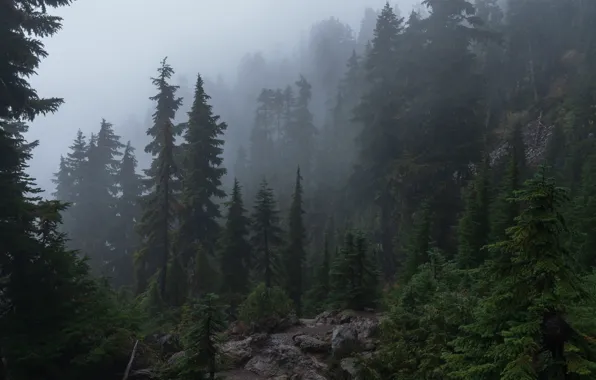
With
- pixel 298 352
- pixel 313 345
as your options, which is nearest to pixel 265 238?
pixel 313 345

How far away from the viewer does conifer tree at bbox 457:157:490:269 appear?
23.9 metres

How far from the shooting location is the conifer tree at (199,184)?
32812mm

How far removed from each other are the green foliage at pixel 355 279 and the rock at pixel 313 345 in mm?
6073

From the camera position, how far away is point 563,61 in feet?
170

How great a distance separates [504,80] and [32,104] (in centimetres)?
5328

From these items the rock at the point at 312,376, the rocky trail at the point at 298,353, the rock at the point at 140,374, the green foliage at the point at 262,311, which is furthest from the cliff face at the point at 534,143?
the rock at the point at 140,374

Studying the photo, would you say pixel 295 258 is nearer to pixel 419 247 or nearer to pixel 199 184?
pixel 199 184

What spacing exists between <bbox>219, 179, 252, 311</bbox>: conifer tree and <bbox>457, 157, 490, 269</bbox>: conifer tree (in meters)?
15.1

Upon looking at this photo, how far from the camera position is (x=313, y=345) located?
16172 millimetres

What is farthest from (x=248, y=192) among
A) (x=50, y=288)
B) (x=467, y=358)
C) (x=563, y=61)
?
(x=467, y=358)

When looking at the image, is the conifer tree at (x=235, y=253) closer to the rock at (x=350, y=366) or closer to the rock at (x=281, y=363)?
the rock at (x=281, y=363)

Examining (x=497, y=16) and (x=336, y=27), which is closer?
(x=497, y=16)

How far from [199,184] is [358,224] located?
2203 centimetres

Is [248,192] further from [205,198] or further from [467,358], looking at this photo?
[467,358]
